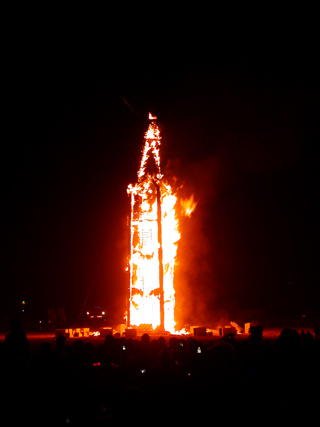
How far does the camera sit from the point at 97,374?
234 inches

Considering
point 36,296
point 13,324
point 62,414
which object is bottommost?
point 62,414

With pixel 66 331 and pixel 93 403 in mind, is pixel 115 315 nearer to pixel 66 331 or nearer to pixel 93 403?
pixel 66 331

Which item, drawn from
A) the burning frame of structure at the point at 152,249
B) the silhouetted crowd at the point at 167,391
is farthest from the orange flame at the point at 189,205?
the silhouetted crowd at the point at 167,391

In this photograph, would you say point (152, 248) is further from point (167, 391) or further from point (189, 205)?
point (167, 391)

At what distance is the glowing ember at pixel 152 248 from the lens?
990 inches

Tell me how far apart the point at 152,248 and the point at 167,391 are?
2100 centimetres

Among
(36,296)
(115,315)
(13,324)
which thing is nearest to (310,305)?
(115,315)

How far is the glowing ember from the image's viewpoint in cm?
2514

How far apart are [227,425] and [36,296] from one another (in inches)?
1700

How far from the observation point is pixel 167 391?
185 inches

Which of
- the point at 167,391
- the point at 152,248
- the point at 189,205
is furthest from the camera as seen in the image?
the point at 189,205

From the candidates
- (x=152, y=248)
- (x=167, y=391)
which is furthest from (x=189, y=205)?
(x=167, y=391)

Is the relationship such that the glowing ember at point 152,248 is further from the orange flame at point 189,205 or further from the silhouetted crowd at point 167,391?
the silhouetted crowd at point 167,391

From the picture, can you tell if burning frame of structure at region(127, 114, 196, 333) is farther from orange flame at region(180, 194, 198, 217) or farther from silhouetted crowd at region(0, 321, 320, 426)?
silhouetted crowd at region(0, 321, 320, 426)
